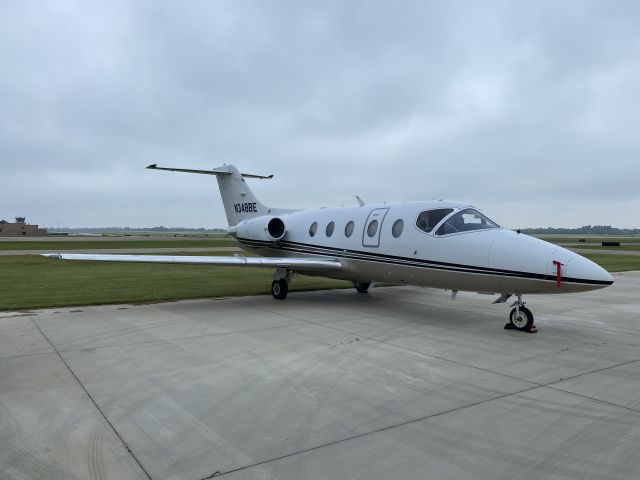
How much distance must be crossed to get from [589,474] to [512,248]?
5.19 m

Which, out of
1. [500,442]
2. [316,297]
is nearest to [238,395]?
[500,442]

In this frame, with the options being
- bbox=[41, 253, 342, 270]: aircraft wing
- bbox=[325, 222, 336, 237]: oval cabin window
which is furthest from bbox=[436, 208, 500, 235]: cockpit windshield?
bbox=[325, 222, 336, 237]: oval cabin window

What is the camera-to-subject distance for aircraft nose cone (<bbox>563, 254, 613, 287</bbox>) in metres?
7.34

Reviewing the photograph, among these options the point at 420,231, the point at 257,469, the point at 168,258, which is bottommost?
the point at 257,469

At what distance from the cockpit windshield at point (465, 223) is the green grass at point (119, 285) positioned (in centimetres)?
637

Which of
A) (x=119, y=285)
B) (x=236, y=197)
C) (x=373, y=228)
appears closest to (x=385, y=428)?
(x=373, y=228)

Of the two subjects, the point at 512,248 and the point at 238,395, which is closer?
the point at 238,395

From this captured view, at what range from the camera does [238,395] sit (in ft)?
16.4

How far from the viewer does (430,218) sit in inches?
382

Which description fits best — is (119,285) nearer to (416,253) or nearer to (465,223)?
(416,253)

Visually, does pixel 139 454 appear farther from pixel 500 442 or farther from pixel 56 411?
pixel 500 442

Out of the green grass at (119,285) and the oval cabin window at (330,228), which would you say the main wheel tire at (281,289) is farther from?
the oval cabin window at (330,228)

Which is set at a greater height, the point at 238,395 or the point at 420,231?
the point at 420,231

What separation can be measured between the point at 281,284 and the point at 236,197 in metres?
5.98
